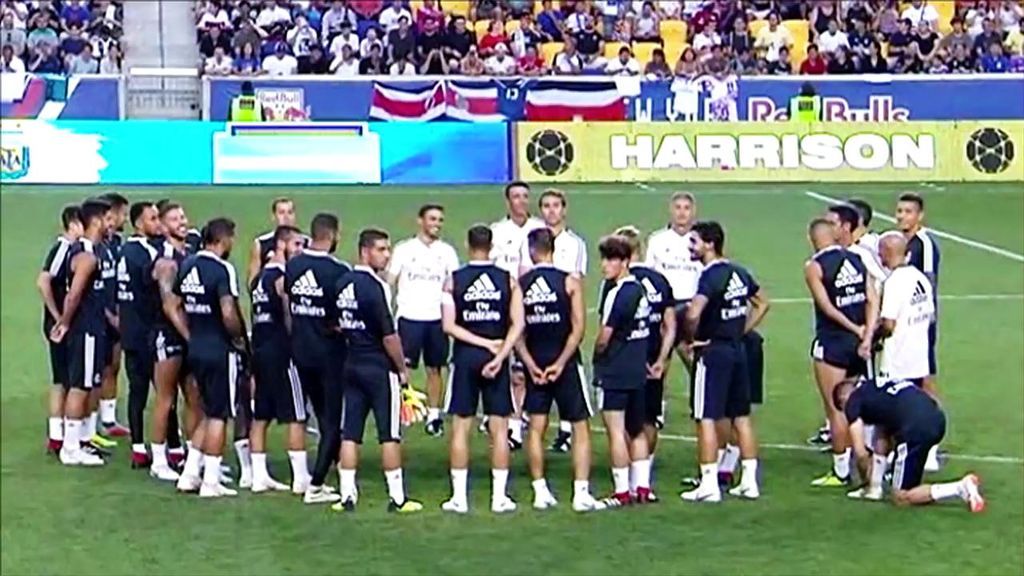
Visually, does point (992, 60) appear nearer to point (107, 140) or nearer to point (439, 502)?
point (439, 502)

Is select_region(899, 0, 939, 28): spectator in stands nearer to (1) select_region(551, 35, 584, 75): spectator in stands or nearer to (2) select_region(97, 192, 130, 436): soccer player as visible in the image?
(1) select_region(551, 35, 584, 75): spectator in stands

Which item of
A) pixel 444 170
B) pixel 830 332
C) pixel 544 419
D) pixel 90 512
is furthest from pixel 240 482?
pixel 830 332

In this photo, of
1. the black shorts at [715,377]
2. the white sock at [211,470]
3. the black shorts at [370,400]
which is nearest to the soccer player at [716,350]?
the black shorts at [715,377]

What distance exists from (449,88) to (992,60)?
139 inches

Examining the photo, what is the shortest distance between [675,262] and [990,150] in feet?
8.03

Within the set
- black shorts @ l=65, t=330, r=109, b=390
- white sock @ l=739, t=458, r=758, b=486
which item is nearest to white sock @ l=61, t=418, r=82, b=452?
black shorts @ l=65, t=330, r=109, b=390

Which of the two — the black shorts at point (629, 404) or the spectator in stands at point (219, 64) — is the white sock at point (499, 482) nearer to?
the black shorts at point (629, 404)

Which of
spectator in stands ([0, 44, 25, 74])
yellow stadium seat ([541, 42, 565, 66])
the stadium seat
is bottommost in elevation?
spectator in stands ([0, 44, 25, 74])

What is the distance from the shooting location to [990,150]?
9547mm

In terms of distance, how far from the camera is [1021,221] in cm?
1841

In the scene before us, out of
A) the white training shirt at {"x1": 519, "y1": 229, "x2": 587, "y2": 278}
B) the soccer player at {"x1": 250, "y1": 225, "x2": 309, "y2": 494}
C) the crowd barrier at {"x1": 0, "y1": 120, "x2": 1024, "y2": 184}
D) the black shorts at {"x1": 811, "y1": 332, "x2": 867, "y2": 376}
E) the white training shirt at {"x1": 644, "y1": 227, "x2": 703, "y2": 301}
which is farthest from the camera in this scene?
the white training shirt at {"x1": 519, "y1": 229, "x2": 587, "y2": 278}

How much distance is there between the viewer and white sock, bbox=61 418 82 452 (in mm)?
10867

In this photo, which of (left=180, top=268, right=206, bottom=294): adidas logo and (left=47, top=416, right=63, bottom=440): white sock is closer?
(left=180, top=268, right=206, bottom=294): adidas logo

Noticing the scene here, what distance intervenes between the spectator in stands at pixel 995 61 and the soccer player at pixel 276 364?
174 inches
